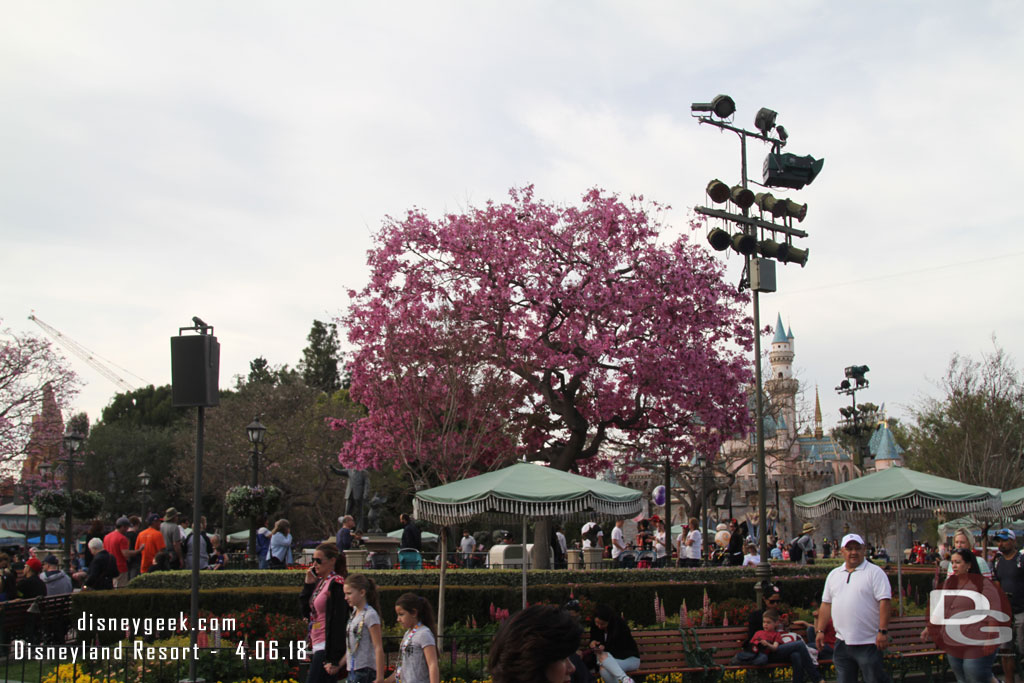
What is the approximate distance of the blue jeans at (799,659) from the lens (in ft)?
36.0

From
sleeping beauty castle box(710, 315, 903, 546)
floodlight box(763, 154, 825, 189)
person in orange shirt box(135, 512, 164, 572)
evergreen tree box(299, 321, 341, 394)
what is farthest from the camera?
evergreen tree box(299, 321, 341, 394)

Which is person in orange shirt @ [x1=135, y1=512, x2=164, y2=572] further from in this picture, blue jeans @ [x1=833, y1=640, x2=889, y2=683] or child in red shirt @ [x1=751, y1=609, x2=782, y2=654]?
blue jeans @ [x1=833, y1=640, x2=889, y2=683]

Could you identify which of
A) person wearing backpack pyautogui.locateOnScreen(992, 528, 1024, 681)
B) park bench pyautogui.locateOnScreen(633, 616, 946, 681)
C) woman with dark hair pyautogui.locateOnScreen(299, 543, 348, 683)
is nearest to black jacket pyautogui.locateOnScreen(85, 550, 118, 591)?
woman with dark hair pyautogui.locateOnScreen(299, 543, 348, 683)

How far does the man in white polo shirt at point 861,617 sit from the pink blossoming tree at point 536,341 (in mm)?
12994

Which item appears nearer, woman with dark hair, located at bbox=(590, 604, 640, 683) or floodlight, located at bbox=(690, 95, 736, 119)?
woman with dark hair, located at bbox=(590, 604, 640, 683)

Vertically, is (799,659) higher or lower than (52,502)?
lower

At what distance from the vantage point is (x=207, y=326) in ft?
27.2

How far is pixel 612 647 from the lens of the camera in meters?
9.75

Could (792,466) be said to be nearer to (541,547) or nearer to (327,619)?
(541,547)

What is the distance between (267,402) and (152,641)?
37211 millimetres

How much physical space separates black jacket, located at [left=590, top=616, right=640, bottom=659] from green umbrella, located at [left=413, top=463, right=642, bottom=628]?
2.31m

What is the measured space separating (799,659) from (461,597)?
22.6 ft

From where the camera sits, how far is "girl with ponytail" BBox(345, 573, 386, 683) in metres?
7.43

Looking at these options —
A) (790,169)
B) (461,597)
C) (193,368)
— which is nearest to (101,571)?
(461,597)
